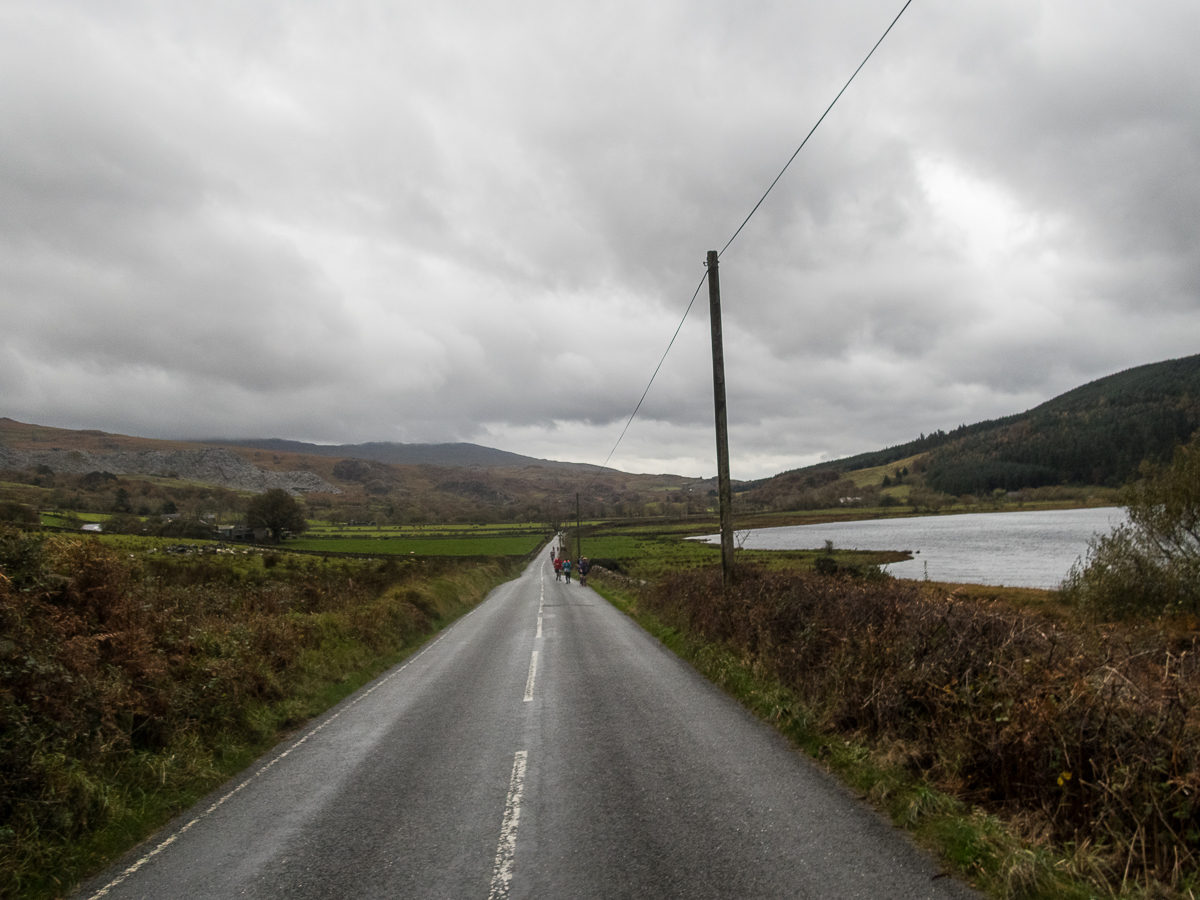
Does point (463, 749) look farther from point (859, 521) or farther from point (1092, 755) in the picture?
point (859, 521)

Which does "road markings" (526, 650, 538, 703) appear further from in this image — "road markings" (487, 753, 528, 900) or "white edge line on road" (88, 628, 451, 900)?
"road markings" (487, 753, 528, 900)

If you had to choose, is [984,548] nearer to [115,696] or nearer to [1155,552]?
[1155,552]

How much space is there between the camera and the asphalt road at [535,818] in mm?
4863

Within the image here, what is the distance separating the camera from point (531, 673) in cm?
1338

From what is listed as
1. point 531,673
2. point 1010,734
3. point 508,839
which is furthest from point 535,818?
point 531,673

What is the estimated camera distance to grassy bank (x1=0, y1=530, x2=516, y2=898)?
5.90m

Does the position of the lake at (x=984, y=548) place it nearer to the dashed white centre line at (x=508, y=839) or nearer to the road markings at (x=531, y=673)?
the road markings at (x=531, y=673)

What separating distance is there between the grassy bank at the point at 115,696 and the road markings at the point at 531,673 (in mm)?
3639

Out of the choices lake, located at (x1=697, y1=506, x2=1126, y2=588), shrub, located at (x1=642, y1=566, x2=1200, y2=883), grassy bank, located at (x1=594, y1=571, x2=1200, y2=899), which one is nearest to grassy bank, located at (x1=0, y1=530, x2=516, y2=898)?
Answer: grassy bank, located at (x1=594, y1=571, x2=1200, y2=899)

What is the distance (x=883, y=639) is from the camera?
8367 mm

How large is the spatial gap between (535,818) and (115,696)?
18.7 feet

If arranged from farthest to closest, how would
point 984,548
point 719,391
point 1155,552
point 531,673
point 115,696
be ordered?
point 984,548
point 1155,552
point 719,391
point 531,673
point 115,696

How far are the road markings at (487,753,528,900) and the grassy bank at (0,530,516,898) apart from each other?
358 cm

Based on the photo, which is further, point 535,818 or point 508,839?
point 535,818
